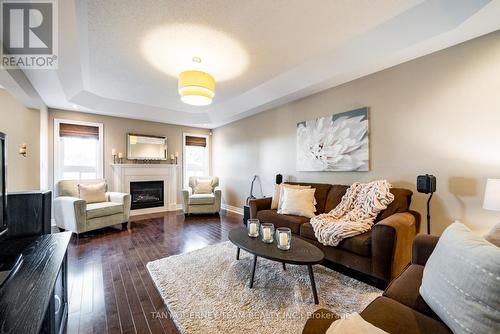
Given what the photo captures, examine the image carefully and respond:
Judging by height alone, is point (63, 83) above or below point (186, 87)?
above

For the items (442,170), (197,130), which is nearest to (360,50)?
(442,170)

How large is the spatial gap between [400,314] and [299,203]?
203cm

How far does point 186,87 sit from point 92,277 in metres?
2.40

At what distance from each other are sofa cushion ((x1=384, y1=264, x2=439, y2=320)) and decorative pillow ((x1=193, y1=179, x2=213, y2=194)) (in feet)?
14.4

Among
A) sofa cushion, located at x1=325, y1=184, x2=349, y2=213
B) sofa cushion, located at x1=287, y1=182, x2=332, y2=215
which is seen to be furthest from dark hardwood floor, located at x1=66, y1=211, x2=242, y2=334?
sofa cushion, located at x1=325, y1=184, x2=349, y2=213

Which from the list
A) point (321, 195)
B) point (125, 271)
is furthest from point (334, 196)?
point (125, 271)

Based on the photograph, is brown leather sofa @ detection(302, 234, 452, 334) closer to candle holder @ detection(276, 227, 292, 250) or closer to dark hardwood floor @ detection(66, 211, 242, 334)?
candle holder @ detection(276, 227, 292, 250)

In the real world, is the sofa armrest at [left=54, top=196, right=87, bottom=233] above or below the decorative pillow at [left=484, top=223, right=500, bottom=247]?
below

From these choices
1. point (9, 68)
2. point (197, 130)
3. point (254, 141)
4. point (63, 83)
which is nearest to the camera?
point (9, 68)

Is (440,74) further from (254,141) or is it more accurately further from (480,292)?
(254,141)

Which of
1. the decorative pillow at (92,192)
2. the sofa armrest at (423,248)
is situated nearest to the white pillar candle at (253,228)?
the sofa armrest at (423,248)

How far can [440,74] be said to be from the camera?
234cm

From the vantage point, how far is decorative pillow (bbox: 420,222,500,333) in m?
0.79

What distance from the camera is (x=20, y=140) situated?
143 inches
